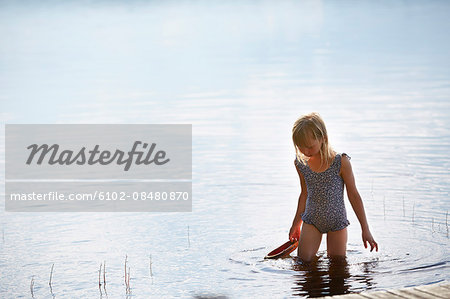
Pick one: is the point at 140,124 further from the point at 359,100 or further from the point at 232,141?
the point at 359,100

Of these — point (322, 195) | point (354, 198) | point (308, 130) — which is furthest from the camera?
point (322, 195)

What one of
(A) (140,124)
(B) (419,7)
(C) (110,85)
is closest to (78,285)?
(A) (140,124)

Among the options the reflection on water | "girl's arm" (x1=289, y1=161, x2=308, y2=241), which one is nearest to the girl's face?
"girl's arm" (x1=289, y1=161, x2=308, y2=241)

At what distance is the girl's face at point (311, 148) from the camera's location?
6.55 meters

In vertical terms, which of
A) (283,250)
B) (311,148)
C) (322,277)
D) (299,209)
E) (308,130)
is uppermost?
(308,130)

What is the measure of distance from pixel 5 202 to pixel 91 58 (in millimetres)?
25669

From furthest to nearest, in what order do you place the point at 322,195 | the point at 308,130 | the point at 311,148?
the point at 322,195 → the point at 311,148 → the point at 308,130

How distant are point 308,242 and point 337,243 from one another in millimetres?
246

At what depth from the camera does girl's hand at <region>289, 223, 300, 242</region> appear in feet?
23.7

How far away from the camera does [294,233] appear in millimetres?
7324

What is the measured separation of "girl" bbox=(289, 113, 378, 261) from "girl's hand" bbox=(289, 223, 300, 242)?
0.07 metres

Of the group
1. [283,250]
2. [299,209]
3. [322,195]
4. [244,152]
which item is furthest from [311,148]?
[244,152]

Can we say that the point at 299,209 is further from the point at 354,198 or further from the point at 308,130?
the point at 308,130

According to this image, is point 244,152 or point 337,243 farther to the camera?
point 244,152
